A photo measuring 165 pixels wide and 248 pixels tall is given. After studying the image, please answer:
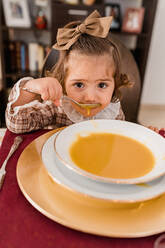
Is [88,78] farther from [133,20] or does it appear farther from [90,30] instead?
[133,20]

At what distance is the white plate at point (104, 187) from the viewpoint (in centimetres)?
46

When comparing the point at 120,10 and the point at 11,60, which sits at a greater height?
the point at 120,10

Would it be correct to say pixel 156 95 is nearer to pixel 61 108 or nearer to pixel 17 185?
pixel 61 108

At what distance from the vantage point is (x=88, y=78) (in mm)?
952

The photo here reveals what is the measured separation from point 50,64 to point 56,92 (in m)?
0.38

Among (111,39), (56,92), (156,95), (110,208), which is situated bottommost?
(156,95)

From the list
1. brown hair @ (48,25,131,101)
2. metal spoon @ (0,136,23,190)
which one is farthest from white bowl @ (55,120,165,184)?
brown hair @ (48,25,131,101)

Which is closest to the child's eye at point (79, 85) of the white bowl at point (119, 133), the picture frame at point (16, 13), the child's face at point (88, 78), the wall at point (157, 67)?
the child's face at point (88, 78)

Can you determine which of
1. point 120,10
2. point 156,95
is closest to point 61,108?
point 120,10

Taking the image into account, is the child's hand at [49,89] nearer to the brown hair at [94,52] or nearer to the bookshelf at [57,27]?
the brown hair at [94,52]

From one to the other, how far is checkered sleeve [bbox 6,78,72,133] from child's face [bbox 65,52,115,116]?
150 millimetres

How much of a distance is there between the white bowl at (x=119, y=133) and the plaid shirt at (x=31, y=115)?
23 centimetres

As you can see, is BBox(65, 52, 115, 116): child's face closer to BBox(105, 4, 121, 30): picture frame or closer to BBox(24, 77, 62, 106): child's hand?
BBox(24, 77, 62, 106): child's hand

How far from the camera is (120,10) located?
264cm
